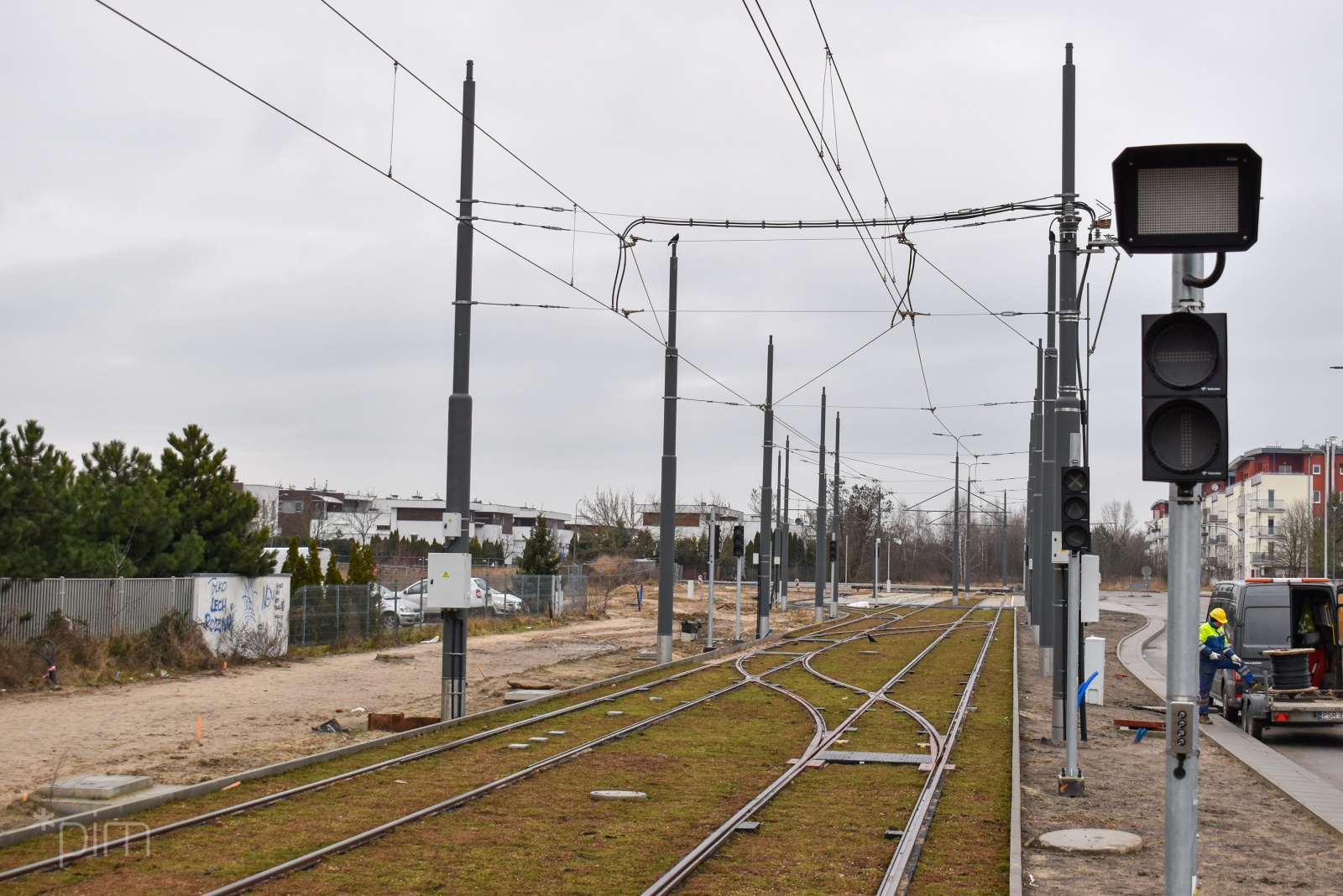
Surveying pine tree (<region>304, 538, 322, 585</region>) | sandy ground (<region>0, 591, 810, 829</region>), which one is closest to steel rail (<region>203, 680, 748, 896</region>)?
sandy ground (<region>0, 591, 810, 829</region>)

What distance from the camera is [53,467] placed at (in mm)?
24625

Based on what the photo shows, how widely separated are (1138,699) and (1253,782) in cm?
960

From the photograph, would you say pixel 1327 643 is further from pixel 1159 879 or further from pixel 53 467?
pixel 53 467

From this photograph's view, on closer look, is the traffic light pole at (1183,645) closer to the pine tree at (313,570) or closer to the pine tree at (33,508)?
the pine tree at (33,508)

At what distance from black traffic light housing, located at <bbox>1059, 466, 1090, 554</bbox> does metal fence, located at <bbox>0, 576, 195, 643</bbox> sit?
1835cm

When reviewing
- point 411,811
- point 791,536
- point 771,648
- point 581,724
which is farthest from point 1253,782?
point 791,536

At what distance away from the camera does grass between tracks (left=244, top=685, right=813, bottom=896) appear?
8.69m

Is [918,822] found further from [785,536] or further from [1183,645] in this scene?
[785,536]

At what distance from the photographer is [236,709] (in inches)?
801

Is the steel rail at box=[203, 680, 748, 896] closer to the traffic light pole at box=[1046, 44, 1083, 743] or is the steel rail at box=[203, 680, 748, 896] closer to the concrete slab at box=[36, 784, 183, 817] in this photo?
the concrete slab at box=[36, 784, 183, 817]

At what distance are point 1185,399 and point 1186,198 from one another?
0.91m

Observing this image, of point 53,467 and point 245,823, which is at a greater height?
point 53,467

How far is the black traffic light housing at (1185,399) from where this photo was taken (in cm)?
571

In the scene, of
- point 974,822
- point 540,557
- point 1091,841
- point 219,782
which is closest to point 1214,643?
point 974,822
